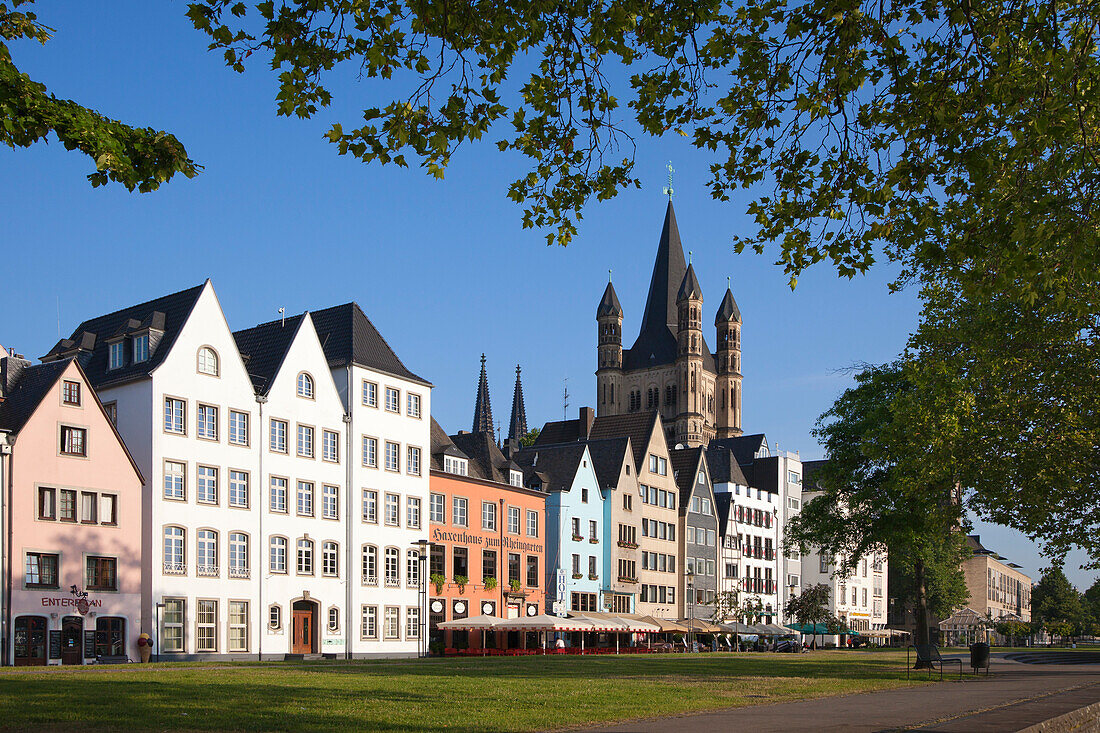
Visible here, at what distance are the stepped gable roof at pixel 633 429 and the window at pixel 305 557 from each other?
32974 mm

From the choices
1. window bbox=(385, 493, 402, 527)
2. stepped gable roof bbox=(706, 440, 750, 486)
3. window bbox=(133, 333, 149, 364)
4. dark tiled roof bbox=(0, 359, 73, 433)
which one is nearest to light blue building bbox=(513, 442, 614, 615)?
window bbox=(385, 493, 402, 527)

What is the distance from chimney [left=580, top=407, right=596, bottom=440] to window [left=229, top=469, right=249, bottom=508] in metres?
48.8

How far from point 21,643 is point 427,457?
25.4 metres

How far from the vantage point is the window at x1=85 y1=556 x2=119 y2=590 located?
158 ft

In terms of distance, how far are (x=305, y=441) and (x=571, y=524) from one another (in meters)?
24.7

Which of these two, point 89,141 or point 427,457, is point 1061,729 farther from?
point 427,457

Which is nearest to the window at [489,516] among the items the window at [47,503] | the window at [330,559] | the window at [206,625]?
the window at [330,559]

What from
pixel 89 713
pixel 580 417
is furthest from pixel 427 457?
pixel 89 713

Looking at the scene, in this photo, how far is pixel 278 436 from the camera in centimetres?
5806

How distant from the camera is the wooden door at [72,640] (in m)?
46.4

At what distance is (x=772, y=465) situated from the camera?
361 feet

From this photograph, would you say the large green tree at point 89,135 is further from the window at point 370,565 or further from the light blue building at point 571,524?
the light blue building at point 571,524

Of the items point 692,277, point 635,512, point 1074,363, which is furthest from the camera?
point 692,277

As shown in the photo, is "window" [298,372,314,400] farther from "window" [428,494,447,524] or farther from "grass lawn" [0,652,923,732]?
"grass lawn" [0,652,923,732]
